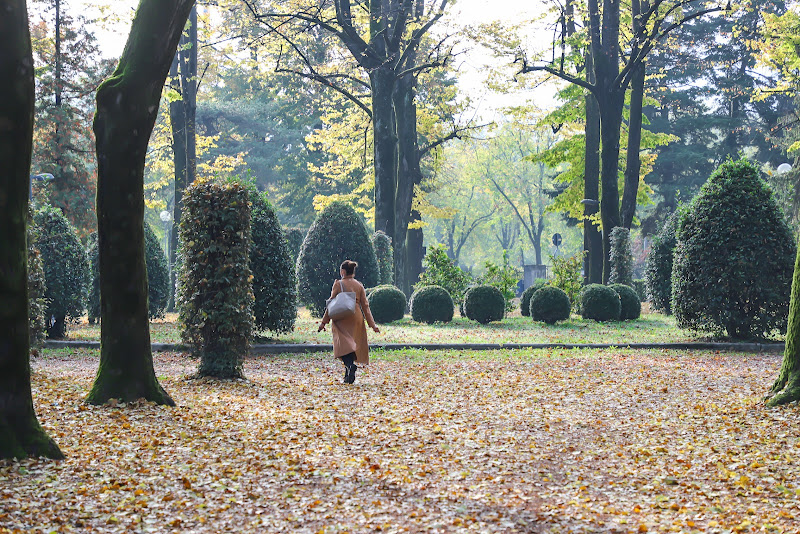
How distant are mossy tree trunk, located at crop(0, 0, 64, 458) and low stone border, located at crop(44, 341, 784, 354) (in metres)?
8.56

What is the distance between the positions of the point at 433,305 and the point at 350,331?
37.2 feet

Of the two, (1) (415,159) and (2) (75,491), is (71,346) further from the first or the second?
(1) (415,159)

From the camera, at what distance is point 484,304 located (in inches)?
866

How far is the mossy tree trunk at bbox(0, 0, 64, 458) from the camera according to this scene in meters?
6.09

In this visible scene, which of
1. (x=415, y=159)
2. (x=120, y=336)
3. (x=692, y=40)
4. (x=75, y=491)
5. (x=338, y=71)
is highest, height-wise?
(x=692, y=40)

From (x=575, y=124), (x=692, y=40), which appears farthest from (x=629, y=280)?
(x=692, y=40)

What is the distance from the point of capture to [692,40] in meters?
43.1

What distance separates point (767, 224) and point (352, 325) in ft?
27.7

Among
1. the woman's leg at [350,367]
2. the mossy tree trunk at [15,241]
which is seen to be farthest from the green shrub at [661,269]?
the mossy tree trunk at [15,241]

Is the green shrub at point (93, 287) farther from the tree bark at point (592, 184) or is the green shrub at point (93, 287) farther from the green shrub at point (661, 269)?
the tree bark at point (592, 184)

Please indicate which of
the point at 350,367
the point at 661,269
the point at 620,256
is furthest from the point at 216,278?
the point at 620,256

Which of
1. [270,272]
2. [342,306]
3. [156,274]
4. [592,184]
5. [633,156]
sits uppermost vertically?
[633,156]

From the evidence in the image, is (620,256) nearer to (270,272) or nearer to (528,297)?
(528,297)

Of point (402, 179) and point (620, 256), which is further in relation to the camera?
point (402, 179)
